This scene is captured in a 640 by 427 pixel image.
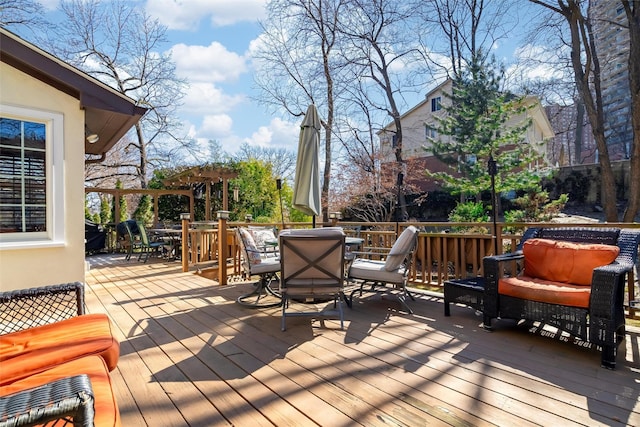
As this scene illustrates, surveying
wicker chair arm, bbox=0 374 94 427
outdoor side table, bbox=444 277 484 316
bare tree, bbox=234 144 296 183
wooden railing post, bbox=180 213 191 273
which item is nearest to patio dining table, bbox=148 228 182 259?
wooden railing post, bbox=180 213 191 273

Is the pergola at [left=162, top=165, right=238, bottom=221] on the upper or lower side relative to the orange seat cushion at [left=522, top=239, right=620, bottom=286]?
upper

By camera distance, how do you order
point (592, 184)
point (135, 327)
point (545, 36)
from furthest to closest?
point (592, 184) → point (545, 36) → point (135, 327)

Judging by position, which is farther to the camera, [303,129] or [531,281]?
[303,129]

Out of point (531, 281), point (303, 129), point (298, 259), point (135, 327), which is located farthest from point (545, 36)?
point (135, 327)

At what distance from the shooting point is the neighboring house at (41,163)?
381 centimetres

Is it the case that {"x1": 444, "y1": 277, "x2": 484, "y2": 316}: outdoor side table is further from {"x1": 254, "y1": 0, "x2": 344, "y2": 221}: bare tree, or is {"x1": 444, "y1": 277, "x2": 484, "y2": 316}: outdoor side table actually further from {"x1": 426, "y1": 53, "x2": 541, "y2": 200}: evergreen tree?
{"x1": 254, "y1": 0, "x2": 344, "y2": 221}: bare tree

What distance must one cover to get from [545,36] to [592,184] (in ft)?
24.7

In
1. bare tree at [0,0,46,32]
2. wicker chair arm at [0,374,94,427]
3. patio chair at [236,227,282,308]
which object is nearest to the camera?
wicker chair arm at [0,374,94,427]

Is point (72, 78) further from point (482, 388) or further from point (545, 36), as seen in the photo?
point (545, 36)

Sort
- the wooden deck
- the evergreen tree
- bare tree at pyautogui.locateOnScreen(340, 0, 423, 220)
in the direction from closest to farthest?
the wooden deck → the evergreen tree → bare tree at pyautogui.locateOnScreen(340, 0, 423, 220)

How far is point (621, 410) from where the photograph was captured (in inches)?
76.0

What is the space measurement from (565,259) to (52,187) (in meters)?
5.48

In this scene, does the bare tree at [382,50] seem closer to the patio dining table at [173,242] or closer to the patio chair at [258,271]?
the patio dining table at [173,242]

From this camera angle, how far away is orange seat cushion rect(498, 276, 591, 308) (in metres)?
2.73
